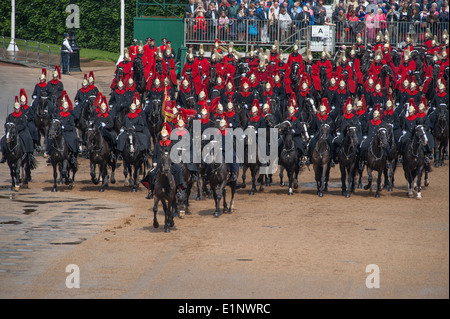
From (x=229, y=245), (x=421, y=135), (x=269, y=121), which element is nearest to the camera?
(x=229, y=245)

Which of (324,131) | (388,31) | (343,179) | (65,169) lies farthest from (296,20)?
(65,169)

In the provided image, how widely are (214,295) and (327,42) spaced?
20.7 metres

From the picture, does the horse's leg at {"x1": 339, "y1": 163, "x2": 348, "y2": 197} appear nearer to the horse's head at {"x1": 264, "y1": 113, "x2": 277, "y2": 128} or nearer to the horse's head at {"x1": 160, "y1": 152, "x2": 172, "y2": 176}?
the horse's head at {"x1": 264, "y1": 113, "x2": 277, "y2": 128}

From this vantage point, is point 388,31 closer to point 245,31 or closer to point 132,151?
point 245,31

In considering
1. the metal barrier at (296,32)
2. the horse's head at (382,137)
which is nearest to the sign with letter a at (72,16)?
the metal barrier at (296,32)

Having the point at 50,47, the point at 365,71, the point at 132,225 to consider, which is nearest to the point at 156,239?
the point at 132,225

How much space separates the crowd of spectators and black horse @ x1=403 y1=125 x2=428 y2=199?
37.5ft

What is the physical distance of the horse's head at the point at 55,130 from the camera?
70.3 ft

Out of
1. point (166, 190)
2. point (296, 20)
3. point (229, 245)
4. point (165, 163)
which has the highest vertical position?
point (296, 20)

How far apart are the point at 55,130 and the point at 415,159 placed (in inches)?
346

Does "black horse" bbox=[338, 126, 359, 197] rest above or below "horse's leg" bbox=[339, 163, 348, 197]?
above

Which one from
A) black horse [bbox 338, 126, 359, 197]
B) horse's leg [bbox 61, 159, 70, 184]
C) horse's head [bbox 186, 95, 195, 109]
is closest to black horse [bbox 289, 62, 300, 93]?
horse's head [bbox 186, 95, 195, 109]

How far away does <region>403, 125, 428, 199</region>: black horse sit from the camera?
21281 mm

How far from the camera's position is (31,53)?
140ft
